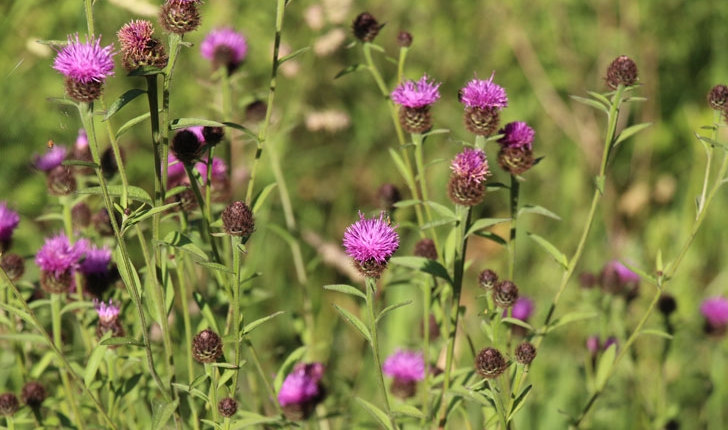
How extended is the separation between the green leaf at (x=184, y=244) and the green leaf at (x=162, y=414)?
29cm

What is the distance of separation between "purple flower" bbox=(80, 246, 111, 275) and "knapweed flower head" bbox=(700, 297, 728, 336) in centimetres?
197

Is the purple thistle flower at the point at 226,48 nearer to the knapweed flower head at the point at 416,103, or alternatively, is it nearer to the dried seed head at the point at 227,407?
the knapweed flower head at the point at 416,103

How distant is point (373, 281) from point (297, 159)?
2.38 metres

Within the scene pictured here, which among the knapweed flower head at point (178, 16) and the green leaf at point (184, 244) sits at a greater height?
the knapweed flower head at point (178, 16)

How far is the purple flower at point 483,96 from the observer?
1623mm

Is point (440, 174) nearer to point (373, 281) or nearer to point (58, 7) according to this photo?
point (58, 7)

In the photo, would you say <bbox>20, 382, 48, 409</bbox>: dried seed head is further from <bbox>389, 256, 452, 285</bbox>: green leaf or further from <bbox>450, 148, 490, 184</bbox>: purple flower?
<bbox>450, 148, 490, 184</bbox>: purple flower

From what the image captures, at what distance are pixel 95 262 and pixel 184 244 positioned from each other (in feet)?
1.61

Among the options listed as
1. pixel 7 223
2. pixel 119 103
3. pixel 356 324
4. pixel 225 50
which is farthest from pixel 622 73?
pixel 7 223

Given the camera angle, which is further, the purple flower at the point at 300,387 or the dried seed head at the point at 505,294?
the purple flower at the point at 300,387

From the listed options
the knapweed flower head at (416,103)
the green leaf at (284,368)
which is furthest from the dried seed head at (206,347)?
the knapweed flower head at (416,103)

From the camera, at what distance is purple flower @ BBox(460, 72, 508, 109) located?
1.62 metres

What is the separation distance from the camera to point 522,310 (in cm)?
246

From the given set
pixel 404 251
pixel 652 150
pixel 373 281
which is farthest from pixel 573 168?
pixel 373 281
